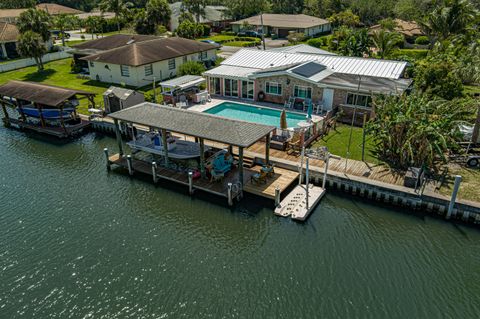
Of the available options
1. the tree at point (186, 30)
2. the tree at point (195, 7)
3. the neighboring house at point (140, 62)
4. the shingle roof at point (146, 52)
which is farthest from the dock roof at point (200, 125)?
the tree at point (195, 7)

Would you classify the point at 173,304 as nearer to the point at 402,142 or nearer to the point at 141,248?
the point at 141,248

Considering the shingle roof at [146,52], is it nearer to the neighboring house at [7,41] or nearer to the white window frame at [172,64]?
the white window frame at [172,64]

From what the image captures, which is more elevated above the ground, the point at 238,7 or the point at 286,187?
the point at 238,7

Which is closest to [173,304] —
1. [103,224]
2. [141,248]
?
[141,248]

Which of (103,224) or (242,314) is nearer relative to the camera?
(242,314)

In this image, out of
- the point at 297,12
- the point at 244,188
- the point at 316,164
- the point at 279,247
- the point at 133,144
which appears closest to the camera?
the point at 279,247

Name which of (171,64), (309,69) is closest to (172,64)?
(171,64)

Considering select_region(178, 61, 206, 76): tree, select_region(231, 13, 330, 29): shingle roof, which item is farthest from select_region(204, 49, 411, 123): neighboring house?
select_region(231, 13, 330, 29): shingle roof
